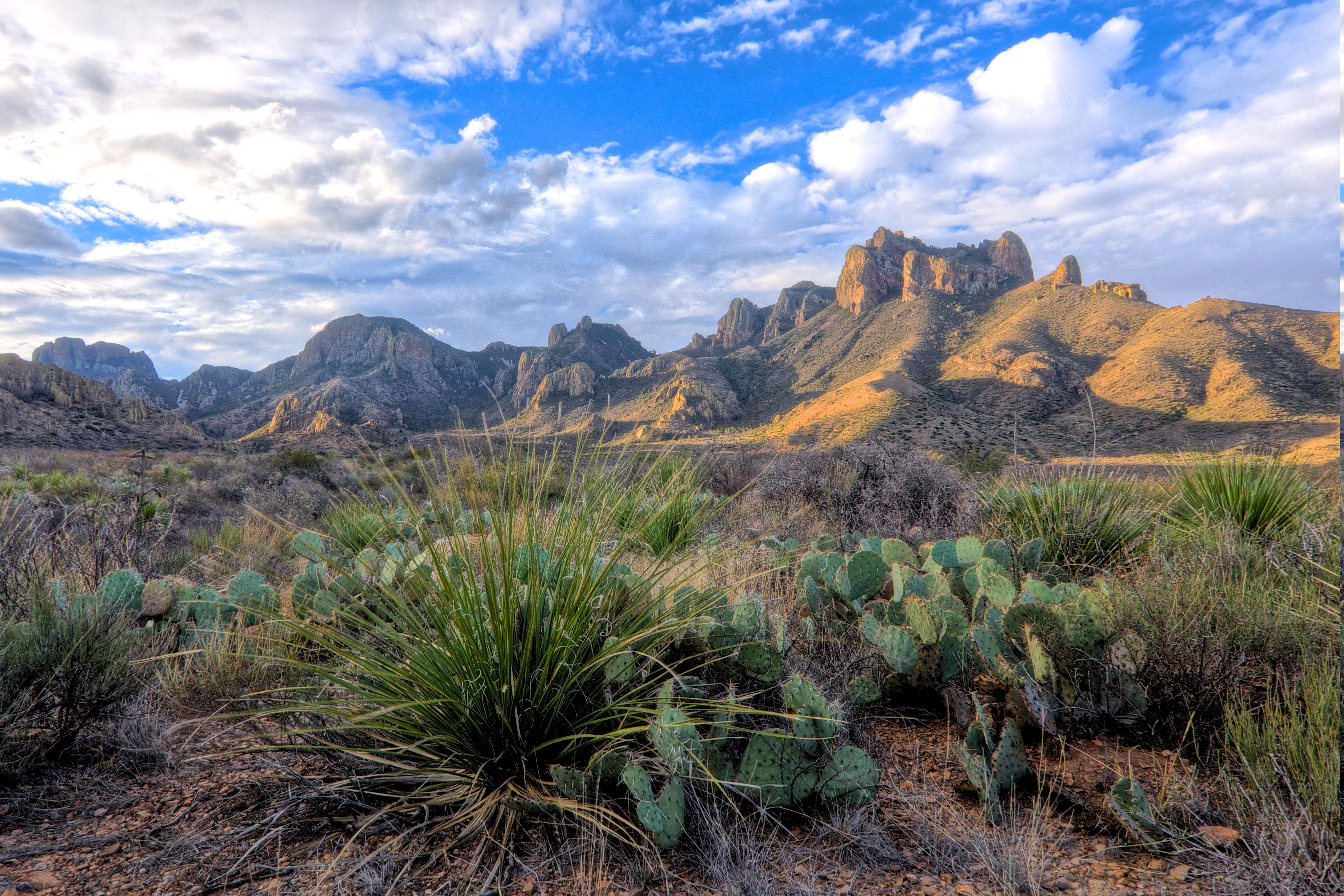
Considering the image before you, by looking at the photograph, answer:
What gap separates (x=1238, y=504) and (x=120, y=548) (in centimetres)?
844

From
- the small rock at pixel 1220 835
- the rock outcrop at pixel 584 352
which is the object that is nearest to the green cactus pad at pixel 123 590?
the small rock at pixel 1220 835

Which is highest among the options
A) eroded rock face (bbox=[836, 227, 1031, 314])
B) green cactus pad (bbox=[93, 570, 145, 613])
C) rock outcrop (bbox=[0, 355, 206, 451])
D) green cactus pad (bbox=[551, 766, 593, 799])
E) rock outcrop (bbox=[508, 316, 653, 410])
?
eroded rock face (bbox=[836, 227, 1031, 314])

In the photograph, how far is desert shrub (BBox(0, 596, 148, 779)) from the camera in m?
2.34

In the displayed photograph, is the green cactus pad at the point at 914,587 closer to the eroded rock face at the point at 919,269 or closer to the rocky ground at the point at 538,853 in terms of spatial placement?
the rocky ground at the point at 538,853

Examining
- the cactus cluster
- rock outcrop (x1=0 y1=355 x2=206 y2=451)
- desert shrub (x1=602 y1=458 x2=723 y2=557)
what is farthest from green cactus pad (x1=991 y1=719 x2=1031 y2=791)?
rock outcrop (x1=0 y1=355 x2=206 y2=451)

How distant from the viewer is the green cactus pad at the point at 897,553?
12.8 feet

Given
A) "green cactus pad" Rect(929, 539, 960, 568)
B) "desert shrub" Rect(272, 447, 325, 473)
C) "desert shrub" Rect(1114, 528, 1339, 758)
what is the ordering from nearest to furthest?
"desert shrub" Rect(1114, 528, 1339, 758) < "green cactus pad" Rect(929, 539, 960, 568) < "desert shrub" Rect(272, 447, 325, 473)

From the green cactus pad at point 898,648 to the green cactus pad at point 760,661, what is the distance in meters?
0.51

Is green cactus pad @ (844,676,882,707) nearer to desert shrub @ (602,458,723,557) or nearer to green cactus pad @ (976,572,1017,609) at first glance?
green cactus pad @ (976,572,1017,609)

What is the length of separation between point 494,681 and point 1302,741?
2.59 m

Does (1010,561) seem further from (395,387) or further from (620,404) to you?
(395,387)

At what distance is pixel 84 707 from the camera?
255cm

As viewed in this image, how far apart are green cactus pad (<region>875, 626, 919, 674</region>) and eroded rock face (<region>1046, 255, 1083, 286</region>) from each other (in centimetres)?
7285

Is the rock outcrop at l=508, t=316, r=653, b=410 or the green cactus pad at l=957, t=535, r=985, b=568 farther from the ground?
the rock outcrop at l=508, t=316, r=653, b=410
